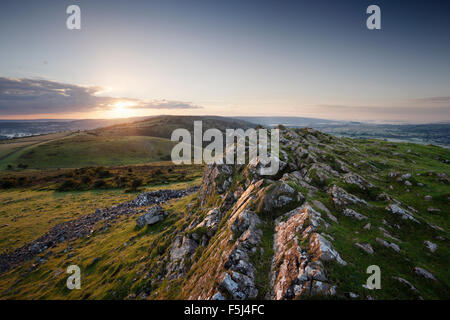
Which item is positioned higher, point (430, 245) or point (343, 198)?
point (343, 198)

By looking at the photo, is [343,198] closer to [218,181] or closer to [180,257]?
[218,181]

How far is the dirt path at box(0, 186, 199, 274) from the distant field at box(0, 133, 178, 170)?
107 meters

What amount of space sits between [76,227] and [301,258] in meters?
50.3

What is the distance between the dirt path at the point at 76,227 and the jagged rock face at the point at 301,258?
43.2m

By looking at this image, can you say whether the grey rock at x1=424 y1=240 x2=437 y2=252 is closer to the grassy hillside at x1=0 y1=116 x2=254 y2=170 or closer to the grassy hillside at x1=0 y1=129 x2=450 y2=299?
the grassy hillside at x1=0 y1=129 x2=450 y2=299

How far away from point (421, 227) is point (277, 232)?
1192cm

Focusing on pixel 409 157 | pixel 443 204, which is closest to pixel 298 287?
pixel 443 204

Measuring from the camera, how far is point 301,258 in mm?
11375

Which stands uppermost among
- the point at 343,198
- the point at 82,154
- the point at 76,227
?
the point at 343,198

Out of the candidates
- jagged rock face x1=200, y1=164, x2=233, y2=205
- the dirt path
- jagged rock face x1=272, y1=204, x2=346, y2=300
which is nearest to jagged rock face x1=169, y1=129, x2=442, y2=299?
jagged rock face x1=272, y1=204, x2=346, y2=300

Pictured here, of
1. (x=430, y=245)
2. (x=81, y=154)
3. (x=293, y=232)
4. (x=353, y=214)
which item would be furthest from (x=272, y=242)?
(x=81, y=154)

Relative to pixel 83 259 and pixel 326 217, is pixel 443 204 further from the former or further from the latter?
pixel 83 259

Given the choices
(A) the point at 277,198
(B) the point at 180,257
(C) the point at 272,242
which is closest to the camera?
(C) the point at 272,242

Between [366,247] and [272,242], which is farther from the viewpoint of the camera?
[272,242]
